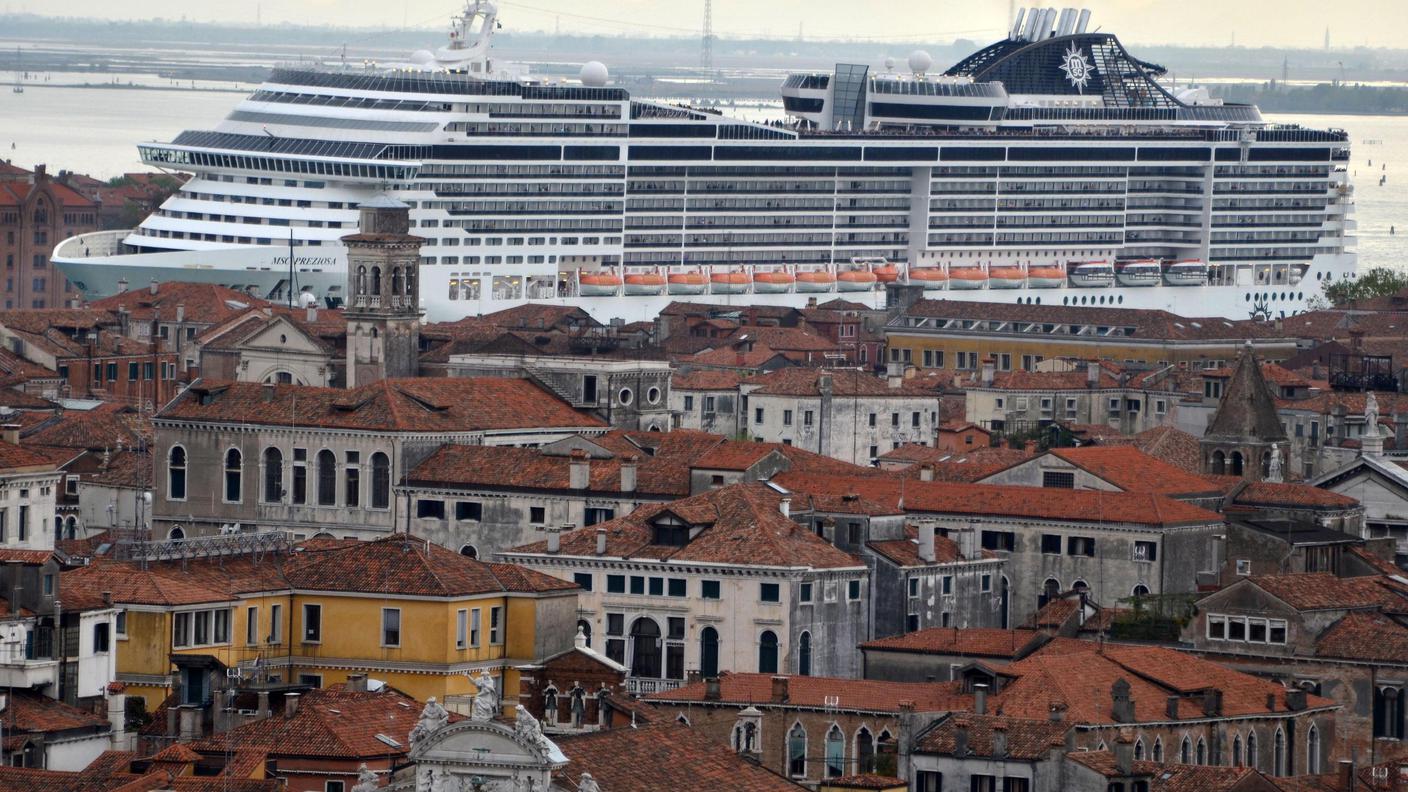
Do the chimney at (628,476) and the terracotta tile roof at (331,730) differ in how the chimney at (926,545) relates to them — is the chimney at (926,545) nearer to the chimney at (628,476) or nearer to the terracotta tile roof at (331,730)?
the chimney at (628,476)

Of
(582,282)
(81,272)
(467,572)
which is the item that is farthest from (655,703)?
(582,282)

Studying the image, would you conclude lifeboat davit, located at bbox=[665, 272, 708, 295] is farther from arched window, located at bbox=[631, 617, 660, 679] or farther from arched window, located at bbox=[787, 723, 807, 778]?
arched window, located at bbox=[787, 723, 807, 778]

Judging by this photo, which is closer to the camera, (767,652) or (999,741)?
(999,741)

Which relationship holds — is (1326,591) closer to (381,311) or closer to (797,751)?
(797,751)

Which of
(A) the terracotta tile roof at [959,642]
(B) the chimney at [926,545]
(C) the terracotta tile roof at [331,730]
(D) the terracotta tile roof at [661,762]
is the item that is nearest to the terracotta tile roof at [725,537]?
(B) the chimney at [926,545]

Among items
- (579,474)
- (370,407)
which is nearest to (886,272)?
(370,407)

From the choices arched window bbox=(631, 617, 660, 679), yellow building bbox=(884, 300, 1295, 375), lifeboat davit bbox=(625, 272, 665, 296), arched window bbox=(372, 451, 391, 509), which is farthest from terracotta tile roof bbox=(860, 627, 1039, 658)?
lifeboat davit bbox=(625, 272, 665, 296)

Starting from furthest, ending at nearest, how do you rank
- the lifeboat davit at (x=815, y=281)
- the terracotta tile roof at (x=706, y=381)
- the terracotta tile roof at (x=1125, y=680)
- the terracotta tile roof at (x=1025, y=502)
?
the lifeboat davit at (x=815, y=281), the terracotta tile roof at (x=706, y=381), the terracotta tile roof at (x=1025, y=502), the terracotta tile roof at (x=1125, y=680)
